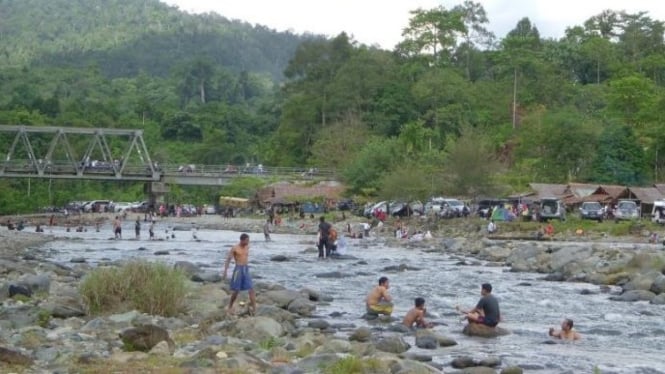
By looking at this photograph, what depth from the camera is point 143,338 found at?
16.1 meters

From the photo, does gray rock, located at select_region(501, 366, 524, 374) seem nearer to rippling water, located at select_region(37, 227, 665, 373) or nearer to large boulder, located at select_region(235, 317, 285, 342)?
rippling water, located at select_region(37, 227, 665, 373)

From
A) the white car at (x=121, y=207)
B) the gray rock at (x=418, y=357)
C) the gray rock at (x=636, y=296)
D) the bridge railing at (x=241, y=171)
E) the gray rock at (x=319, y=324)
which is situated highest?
the bridge railing at (x=241, y=171)

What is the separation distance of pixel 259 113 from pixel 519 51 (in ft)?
126

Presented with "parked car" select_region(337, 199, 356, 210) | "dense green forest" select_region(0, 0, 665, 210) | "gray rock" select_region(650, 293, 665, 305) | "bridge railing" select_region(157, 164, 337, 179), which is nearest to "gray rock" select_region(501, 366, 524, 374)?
"gray rock" select_region(650, 293, 665, 305)

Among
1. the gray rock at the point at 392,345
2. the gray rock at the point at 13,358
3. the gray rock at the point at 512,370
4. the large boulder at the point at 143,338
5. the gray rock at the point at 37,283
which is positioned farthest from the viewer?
the gray rock at the point at 37,283

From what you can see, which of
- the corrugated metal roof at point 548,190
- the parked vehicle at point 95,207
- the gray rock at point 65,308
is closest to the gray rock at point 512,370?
the gray rock at point 65,308

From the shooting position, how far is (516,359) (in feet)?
60.8

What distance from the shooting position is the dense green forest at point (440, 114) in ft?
272

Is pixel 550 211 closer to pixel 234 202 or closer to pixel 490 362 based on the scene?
pixel 234 202

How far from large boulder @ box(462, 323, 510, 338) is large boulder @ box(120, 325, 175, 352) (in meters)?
7.39

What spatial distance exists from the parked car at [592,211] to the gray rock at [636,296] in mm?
33881

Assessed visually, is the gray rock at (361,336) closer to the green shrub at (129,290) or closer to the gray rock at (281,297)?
the green shrub at (129,290)

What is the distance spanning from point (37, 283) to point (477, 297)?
37.9ft

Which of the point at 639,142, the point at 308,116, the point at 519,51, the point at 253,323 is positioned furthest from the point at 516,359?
the point at 519,51
